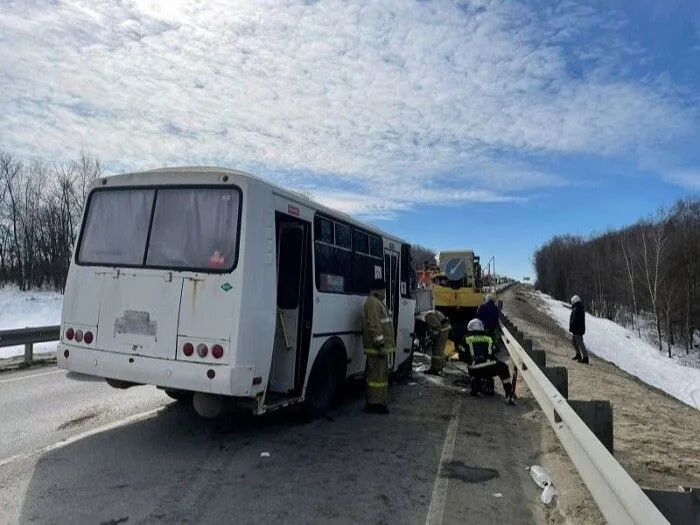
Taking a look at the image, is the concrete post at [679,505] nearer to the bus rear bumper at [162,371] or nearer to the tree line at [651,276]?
the bus rear bumper at [162,371]

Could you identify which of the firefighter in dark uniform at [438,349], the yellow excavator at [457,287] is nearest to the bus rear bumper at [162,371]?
the firefighter in dark uniform at [438,349]

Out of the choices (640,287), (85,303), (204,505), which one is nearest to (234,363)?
(204,505)

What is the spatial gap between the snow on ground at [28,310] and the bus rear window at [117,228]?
23.5 metres

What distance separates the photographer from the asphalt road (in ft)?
15.0

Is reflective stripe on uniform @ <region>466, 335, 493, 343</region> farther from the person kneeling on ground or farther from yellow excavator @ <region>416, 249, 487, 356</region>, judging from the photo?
yellow excavator @ <region>416, 249, 487, 356</region>

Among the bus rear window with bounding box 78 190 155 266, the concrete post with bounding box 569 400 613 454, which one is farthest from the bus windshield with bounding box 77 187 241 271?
the concrete post with bounding box 569 400 613 454

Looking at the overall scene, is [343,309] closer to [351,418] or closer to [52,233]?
[351,418]

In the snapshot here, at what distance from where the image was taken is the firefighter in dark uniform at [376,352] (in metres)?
8.34

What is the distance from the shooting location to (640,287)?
60094mm

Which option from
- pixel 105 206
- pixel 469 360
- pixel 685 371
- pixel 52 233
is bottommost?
pixel 685 371

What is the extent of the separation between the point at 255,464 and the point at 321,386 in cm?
220

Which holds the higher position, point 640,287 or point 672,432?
point 640,287

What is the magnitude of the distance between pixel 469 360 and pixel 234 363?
5.80 meters

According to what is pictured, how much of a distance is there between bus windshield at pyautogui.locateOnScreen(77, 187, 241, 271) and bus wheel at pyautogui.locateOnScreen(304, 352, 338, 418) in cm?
228
